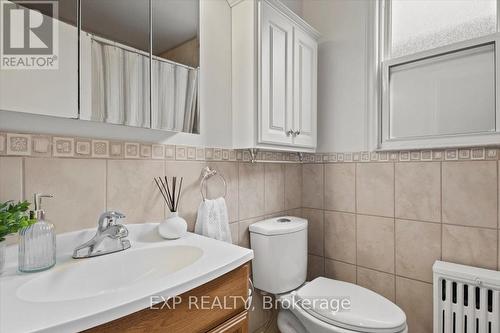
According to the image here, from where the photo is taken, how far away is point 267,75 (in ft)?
4.28

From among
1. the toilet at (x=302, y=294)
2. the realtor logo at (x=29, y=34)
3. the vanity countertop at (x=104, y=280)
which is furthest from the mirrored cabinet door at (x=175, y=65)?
the toilet at (x=302, y=294)

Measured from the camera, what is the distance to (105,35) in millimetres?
928

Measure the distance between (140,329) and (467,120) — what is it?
5.25ft

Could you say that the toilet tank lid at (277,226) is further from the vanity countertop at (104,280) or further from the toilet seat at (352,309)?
the vanity countertop at (104,280)

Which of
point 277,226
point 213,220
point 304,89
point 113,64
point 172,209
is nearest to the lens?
point 113,64

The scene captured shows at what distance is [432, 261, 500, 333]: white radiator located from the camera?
1128 mm

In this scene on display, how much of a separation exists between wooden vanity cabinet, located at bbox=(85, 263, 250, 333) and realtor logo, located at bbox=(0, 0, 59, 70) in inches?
30.0

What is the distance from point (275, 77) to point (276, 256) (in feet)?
3.03

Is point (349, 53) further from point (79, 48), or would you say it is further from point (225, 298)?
point (225, 298)

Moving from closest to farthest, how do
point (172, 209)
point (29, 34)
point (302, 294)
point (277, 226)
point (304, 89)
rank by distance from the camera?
point (29, 34) → point (172, 209) → point (302, 294) → point (277, 226) → point (304, 89)

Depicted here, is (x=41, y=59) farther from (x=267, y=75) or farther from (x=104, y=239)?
(x=267, y=75)

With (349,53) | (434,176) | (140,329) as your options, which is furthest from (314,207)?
(140,329)

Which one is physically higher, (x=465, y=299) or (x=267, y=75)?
(x=267, y=75)

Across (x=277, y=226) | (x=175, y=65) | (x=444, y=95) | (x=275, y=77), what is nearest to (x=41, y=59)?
(x=175, y=65)
